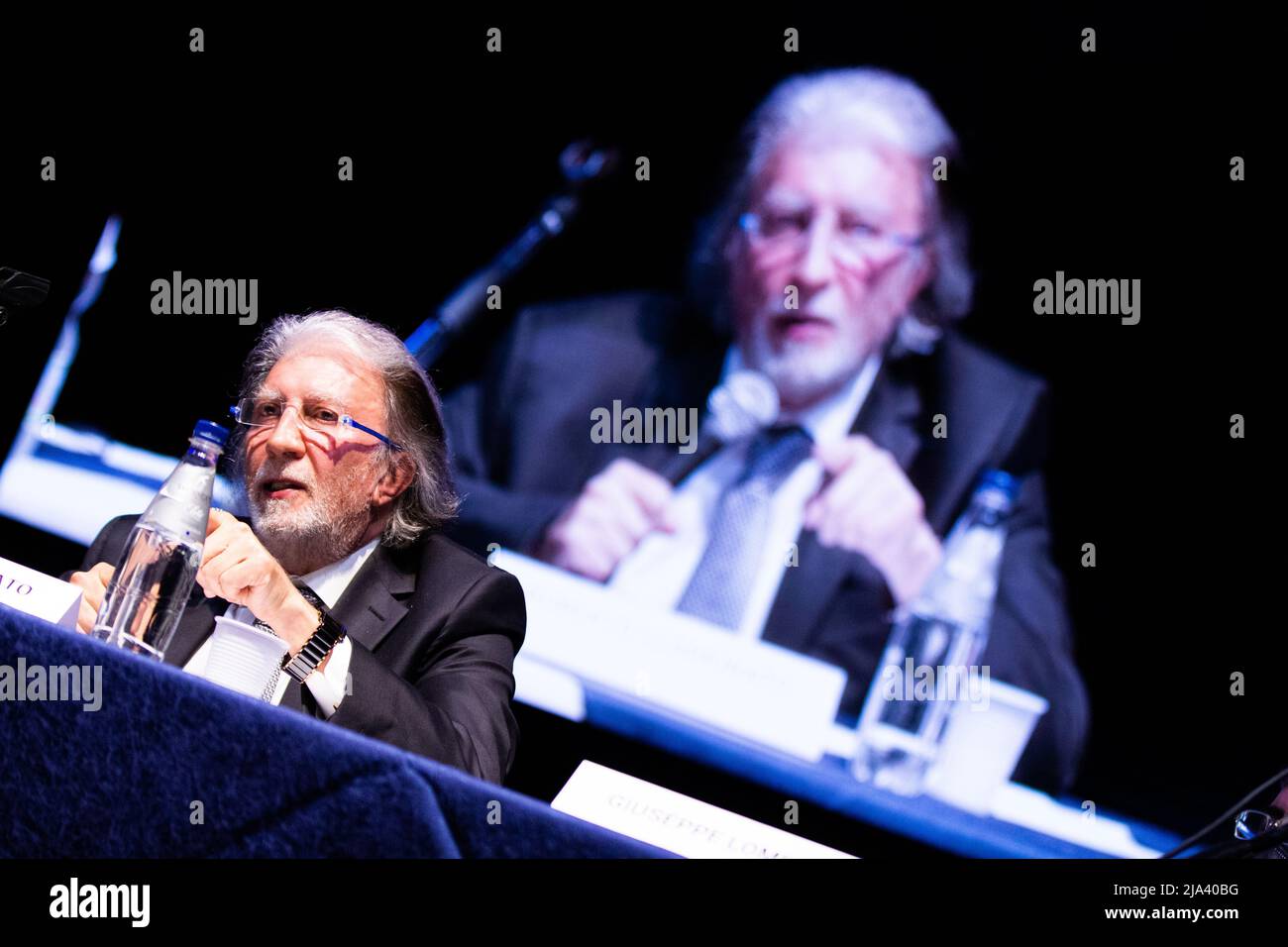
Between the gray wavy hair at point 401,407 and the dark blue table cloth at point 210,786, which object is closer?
the dark blue table cloth at point 210,786

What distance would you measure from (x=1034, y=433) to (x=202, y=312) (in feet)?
8.15

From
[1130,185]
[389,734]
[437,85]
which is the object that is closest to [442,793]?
[389,734]

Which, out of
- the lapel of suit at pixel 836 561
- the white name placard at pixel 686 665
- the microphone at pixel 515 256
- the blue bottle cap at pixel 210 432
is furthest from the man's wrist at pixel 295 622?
the microphone at pixel 515 256

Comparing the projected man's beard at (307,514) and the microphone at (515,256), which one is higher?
the microphone at (515,256)

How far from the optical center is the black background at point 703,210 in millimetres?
2930

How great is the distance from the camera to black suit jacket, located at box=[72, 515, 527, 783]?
4.50 feet

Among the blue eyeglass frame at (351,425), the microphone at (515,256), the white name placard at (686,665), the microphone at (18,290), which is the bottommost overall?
the white name placard at (686,665)

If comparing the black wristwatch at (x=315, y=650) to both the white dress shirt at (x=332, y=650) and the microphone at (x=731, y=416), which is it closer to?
the white dress shirt at (x=332, y=650)

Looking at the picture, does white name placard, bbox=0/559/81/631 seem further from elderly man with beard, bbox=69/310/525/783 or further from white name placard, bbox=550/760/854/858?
white name placard, bbox=550/760/854/858

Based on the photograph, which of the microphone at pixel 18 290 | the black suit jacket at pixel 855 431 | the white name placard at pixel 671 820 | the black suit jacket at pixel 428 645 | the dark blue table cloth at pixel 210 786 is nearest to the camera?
the dark blue table cloth at pixel 210 786

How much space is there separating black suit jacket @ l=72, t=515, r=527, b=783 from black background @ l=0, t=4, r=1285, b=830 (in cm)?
140

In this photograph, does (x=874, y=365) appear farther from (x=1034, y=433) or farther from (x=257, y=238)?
(x=257, y=238)

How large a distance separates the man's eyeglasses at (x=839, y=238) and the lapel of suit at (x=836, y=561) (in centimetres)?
36

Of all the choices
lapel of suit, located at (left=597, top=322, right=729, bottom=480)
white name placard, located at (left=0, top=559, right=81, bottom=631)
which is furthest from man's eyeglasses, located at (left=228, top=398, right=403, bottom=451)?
lapel of suit, located at (left=597, top=322, right=729, bottom=480)
